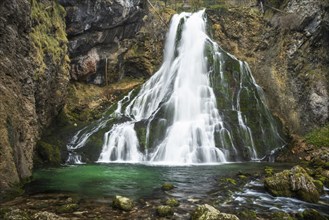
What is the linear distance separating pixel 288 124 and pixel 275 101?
98.6 inches

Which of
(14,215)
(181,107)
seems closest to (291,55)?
(181,107)

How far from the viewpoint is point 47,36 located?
21.0 m

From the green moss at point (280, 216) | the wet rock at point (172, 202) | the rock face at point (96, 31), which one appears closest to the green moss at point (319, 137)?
the green moss at point (280, 216)

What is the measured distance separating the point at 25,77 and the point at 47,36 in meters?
6.82

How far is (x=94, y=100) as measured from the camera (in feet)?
93.9

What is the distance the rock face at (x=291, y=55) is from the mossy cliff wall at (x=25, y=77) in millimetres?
17607

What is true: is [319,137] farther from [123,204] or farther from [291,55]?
[123,204]

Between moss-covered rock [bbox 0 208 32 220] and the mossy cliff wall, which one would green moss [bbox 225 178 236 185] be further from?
the mossy cliff wall

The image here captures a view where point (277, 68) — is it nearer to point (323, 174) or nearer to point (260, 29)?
point (260, 29)

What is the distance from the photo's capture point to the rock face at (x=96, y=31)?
27766mm

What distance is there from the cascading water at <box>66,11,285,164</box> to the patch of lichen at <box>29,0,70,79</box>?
5.90 m

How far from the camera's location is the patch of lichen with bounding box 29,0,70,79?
18.8 metres

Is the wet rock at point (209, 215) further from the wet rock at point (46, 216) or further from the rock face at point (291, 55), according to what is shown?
the rock face at point (291, 55)

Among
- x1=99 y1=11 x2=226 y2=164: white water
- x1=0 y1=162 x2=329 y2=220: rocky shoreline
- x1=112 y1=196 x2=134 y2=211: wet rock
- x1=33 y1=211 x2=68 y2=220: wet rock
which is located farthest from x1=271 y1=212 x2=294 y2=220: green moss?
x1=99 y1=11 x2=226 y2=164: white water
